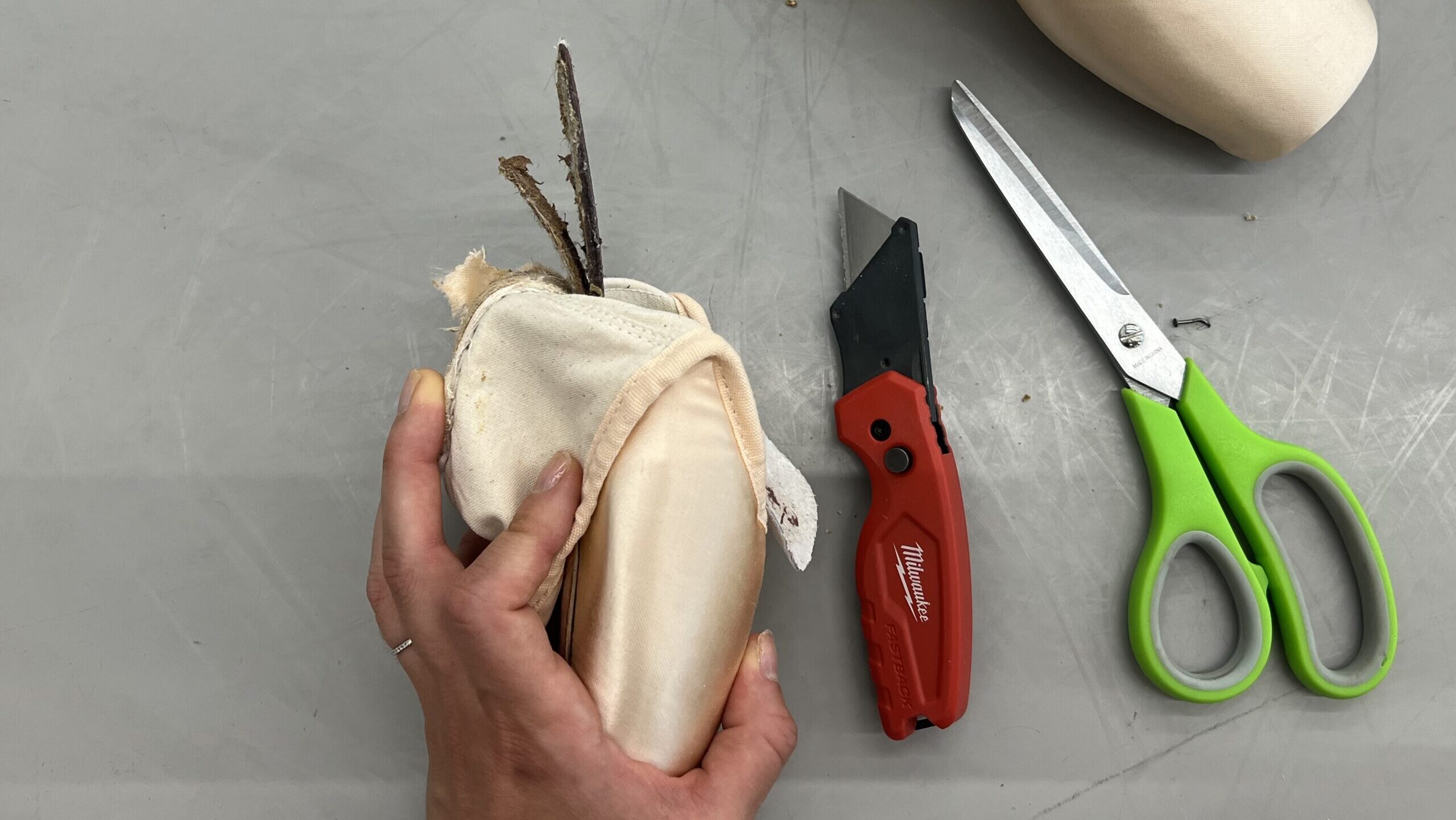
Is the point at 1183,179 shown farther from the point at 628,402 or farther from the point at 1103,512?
the point at 628,402

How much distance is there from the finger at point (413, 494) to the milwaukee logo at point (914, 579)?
34 centimetres

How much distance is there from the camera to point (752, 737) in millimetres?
531

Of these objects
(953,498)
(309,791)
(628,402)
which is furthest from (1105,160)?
(309,791)

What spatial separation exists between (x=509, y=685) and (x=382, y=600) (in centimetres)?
16

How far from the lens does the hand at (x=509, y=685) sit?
46 centimetres

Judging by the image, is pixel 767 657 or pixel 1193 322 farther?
pixel 1193 322

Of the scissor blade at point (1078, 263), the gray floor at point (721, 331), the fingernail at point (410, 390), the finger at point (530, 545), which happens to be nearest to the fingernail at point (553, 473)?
the finger at point (530, 545)

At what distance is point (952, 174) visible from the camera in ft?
2.41

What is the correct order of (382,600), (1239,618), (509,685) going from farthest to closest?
(1239,618) < (382,600) < (509,685)

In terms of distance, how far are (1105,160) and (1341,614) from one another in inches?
17.3

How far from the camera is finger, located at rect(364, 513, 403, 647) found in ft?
1.81

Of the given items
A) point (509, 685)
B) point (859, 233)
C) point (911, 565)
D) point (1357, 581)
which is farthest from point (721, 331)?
point (1357, 581)

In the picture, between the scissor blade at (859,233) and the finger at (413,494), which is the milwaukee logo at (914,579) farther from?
the finger at (413,494)

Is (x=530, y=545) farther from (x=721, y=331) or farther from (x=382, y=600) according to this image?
(x=721, y=331)
